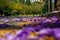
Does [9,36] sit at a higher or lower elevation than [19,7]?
higher

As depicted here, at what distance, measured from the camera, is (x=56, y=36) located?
300 mm

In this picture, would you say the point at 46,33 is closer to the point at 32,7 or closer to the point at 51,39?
the point at 51,39

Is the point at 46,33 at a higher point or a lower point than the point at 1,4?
higher

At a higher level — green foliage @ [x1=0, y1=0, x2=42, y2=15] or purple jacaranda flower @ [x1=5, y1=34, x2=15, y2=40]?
purple jacaranda flower @ [x1=5, y1=34, x2=15, y2=40]

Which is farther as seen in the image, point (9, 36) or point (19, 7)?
point (19, 7)

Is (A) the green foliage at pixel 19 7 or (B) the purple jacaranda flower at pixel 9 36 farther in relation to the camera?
(A) the green foliage at pixel 19 7

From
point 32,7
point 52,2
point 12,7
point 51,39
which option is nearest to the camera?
point 51,39

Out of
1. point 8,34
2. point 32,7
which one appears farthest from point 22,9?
point 8,34

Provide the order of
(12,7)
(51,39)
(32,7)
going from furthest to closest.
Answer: (12,7)
(32,7)
(51,39)

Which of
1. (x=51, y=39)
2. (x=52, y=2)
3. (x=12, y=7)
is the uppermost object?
(x=51, y=39)

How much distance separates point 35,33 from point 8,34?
51 mm

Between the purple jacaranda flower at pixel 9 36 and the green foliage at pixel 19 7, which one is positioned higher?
the purple jacaranda flower at pixel 9 36

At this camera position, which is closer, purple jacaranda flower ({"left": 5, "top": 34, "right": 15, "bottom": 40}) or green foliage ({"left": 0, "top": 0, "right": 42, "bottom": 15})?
purple jacaranda flower ({"left": 5, "top": 34, "right": 15, "bottom": 40})

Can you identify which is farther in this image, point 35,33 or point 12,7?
point 12,7
